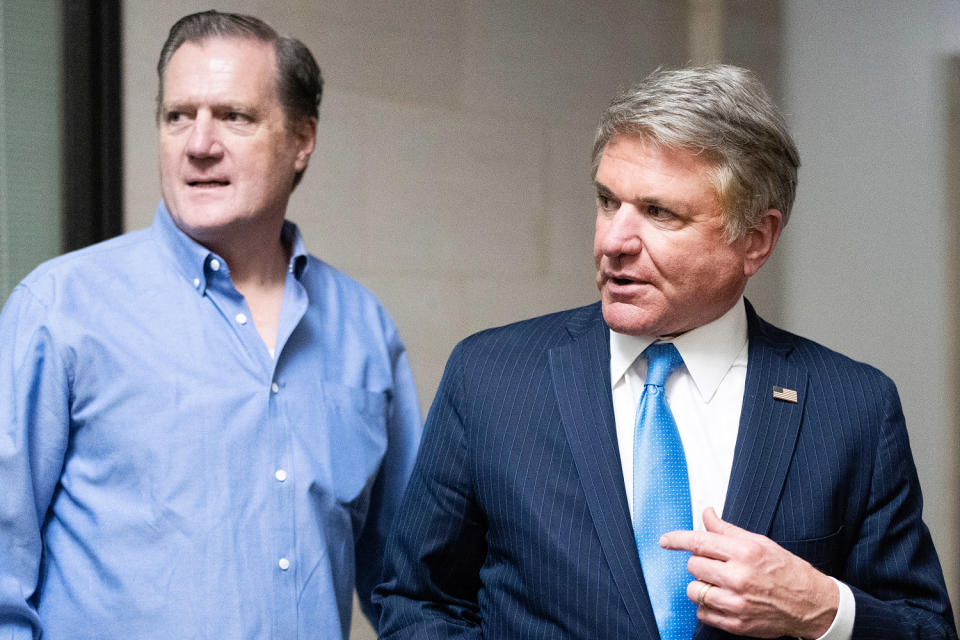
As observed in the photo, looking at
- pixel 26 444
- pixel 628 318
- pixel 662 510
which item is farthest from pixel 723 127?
pixel 26 444

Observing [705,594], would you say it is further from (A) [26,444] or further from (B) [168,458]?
(A) [26,444]

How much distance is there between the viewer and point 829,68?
3309 millimetres

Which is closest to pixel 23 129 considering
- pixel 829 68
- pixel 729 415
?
pixel 729 415

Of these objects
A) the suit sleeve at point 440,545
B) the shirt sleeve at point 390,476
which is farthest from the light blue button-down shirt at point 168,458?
the suit sleeve at point 440,545

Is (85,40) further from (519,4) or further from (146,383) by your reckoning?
(519,4)

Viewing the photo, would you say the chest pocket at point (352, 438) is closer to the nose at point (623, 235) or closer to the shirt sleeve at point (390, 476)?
the shirt sleeve at point (390, 476)

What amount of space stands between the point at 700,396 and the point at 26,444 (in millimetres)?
1053

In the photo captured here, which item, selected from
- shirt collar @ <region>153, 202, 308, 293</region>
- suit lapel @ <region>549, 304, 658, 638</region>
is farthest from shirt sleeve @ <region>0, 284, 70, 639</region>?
suit lapel @ <region>549, 304, 658, 638</region>

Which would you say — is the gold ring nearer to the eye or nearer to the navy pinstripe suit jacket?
the navy pinstripe suit jacket

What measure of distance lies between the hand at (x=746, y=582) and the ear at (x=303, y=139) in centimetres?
107

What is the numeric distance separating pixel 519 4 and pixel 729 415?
206 cm

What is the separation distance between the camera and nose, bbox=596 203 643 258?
1.42 meters

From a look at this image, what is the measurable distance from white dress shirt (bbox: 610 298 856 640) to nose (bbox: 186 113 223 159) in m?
0.78

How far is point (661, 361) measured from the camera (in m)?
1.49
